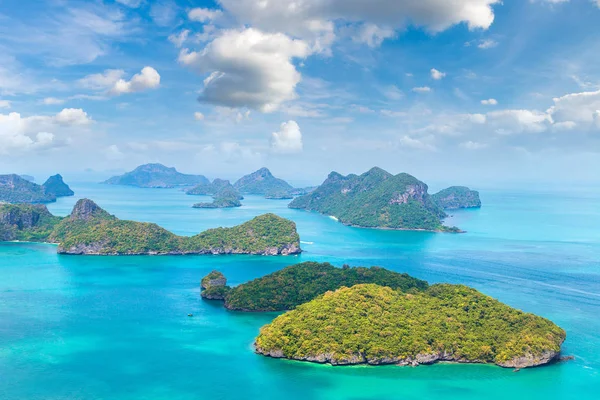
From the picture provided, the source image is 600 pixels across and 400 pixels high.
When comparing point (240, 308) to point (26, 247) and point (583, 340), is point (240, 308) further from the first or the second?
point (26, 247)

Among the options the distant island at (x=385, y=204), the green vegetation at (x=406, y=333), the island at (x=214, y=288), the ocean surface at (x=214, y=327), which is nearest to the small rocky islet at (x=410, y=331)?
the green vegetation at (x=406, y=333)

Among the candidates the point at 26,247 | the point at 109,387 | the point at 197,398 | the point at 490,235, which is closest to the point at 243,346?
the point at 197,398

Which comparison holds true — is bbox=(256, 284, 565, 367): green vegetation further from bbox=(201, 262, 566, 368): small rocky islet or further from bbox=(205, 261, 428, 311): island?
bbox=(205, 261, 428, 311): island

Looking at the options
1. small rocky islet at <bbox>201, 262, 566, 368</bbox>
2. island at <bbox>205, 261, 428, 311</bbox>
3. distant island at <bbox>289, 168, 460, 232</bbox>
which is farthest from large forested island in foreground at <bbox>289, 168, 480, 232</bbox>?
small rocky islet at <bbox>201, 262, 566, 368</bbox>

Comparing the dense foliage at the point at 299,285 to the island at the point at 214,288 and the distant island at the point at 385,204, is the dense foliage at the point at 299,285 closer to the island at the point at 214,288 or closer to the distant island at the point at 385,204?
the island at the point at 214,288

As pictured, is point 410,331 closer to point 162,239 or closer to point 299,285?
point 299,285

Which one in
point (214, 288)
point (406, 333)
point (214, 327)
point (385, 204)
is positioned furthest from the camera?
point (385, 204)

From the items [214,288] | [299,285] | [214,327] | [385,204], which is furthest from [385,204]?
[214,327]
